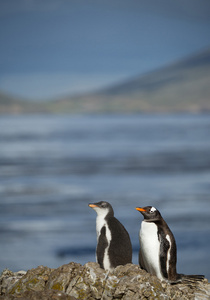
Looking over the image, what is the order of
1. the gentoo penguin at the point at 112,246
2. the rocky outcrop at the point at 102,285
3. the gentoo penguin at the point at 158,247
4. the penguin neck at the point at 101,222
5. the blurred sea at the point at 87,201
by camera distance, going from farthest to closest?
the blurred sea at the point at 87,201 → the penguin neck at the point at 101,222 → the gentoo penguin at the point at 112,246 → the gentoo penguin at the point at 158,247 → the rocky outcrop at the point at 102,285

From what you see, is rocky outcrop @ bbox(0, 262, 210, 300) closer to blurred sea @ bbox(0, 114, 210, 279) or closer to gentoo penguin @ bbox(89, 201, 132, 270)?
gentoo penguin @ bbox(89, 201, 132, 270)

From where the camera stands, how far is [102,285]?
680 cm

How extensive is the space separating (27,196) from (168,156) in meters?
28.7

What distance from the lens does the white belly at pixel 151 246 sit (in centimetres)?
733

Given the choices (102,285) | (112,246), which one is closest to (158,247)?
(112,246)

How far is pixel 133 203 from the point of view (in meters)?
28.9

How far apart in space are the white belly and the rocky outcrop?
262 mm

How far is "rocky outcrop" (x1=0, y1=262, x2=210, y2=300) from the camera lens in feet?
22.0

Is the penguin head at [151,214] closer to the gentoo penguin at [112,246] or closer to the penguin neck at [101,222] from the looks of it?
the gentoo penguin at [112,246]

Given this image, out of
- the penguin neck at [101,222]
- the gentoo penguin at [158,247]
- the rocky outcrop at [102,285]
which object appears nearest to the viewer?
the rocky outcrop at [102,285]

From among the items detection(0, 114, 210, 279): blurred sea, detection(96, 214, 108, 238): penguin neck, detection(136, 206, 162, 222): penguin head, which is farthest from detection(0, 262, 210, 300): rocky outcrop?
detection(0, 114, 210, 279): blurred sea

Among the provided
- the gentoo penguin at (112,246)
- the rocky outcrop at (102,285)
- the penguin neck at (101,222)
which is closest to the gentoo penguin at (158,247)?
the rocky outcrop at (102,285)

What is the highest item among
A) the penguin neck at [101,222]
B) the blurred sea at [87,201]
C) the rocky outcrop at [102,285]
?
the blurred sea at [87,201]

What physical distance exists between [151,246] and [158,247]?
0.08 metres
